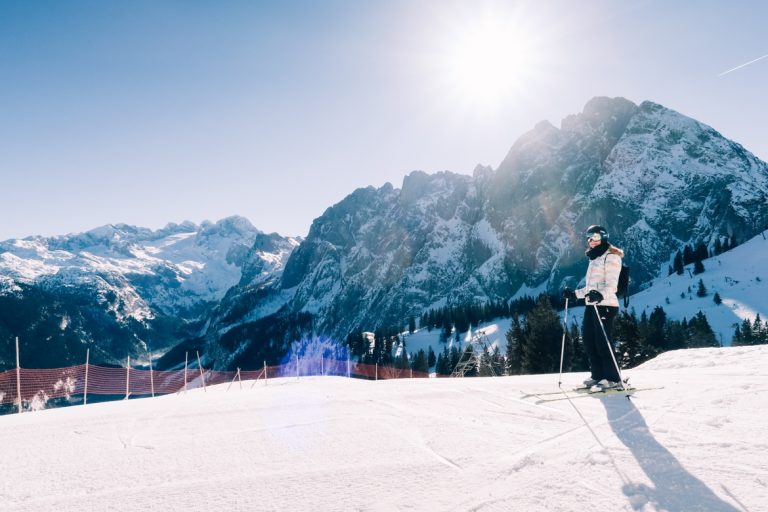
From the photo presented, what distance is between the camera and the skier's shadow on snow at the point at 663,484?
10.0 ft

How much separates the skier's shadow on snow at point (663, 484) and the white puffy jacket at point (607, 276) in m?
3.61

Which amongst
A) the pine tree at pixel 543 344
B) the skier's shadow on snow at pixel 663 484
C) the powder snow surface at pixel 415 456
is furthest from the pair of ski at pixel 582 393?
the pine tree at pixel 543 344

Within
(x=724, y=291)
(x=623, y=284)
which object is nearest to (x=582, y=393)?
(x=623, y=284)

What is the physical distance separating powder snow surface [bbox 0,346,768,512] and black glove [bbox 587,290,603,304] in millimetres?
1688

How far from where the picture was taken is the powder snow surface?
11.1ft

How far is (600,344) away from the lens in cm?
820

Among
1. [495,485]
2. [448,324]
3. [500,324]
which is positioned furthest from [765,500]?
[448,324]

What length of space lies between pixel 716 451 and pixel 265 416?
5.32 metres

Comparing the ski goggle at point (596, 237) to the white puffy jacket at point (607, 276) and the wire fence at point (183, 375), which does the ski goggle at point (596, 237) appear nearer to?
the white puffy jacket at point (607, 276)

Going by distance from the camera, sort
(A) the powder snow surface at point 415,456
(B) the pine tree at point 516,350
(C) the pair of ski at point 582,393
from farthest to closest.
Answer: (B) the pine tree at point 516,350, (C) the pair of ski at point 582,393, (A) the powder snow surface at point 415,456

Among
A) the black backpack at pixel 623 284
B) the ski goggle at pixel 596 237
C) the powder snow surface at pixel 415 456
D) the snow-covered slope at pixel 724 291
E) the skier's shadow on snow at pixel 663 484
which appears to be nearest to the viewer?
the skier's shadow on snow at pixel 663 484

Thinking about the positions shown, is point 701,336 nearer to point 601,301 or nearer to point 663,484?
point 601,301

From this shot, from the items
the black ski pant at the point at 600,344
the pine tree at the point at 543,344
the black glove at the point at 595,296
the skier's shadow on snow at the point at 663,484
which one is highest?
the black glove at the point at 595,296

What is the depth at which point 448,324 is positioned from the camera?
169250 mm
